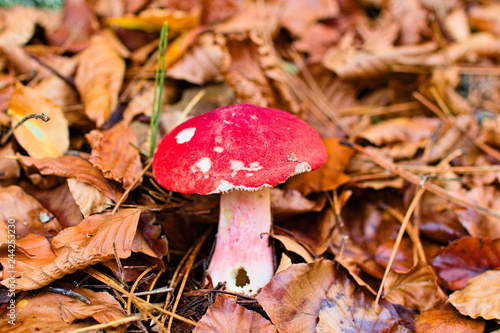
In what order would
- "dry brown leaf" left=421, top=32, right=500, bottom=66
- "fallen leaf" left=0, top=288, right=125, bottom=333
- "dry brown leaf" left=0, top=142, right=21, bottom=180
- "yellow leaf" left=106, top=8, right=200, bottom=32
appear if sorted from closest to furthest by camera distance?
"fallen leaf" left=0, top=288, right=125, bottom=333 < "dry brown leaf" left=0, top=142, right=21, bottom=180 < "yellow leaf" left=106, top=8, right=200, bottom=32 < "dry brown leaf" left=421, top=32, right=500, bottom=66

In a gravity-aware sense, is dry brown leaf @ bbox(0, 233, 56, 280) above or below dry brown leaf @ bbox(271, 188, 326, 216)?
above

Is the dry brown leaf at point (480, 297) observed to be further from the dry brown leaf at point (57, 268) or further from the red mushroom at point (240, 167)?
the dry brown leaf at point (57, 268)

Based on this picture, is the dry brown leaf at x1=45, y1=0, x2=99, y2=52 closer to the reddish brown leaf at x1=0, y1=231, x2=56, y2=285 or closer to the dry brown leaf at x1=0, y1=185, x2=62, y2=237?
the dry brown leaf at x1=0, y1=185, x2=62, y2=237

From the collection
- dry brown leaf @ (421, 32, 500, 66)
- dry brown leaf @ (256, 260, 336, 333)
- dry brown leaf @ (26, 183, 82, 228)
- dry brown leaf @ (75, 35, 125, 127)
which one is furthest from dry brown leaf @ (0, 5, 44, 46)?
dry brown leaf @ (421, 32, 500, 66)

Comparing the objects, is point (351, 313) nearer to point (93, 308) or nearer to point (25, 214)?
point (93, 308)

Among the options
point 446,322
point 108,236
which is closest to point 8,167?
point 108,236

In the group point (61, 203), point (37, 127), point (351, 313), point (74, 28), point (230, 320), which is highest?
point (74, 28)

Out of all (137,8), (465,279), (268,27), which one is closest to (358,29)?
(268,27)
